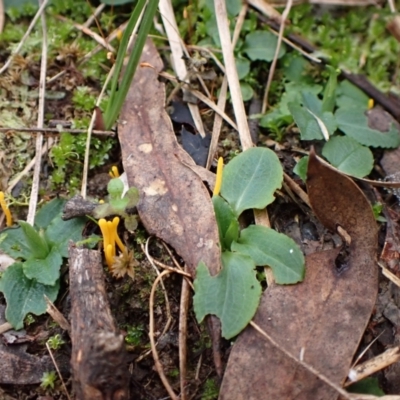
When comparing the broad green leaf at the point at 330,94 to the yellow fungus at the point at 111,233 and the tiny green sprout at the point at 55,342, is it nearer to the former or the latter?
the yellow fungus at the point at 111,233

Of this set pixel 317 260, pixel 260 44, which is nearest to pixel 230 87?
pixel 260 44

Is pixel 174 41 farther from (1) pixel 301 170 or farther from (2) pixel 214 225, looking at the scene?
(2) pixel 214 225

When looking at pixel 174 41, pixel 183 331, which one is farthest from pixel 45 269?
pixel 174 41

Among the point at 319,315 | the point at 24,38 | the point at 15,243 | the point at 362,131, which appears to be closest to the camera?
the point at 319,315

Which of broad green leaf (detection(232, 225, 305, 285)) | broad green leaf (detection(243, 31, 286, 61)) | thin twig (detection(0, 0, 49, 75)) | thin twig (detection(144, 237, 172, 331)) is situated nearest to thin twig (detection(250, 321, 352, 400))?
broad green leaf (detection(232, 225, 305, 285))

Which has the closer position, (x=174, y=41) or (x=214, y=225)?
(x=214, y=225)

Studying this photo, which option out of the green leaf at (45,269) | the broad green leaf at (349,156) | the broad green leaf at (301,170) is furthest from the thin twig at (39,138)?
the broad green leaf at (349,156)

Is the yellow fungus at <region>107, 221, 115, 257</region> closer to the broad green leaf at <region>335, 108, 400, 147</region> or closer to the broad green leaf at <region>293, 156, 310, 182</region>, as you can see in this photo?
the broad green leaf at <region>293, 156, 310, 182</region>

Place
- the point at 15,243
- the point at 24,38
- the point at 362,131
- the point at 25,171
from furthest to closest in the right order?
the point at 24,38 < the point at 362,131 < the point at 25,171 < the point at 15,243
